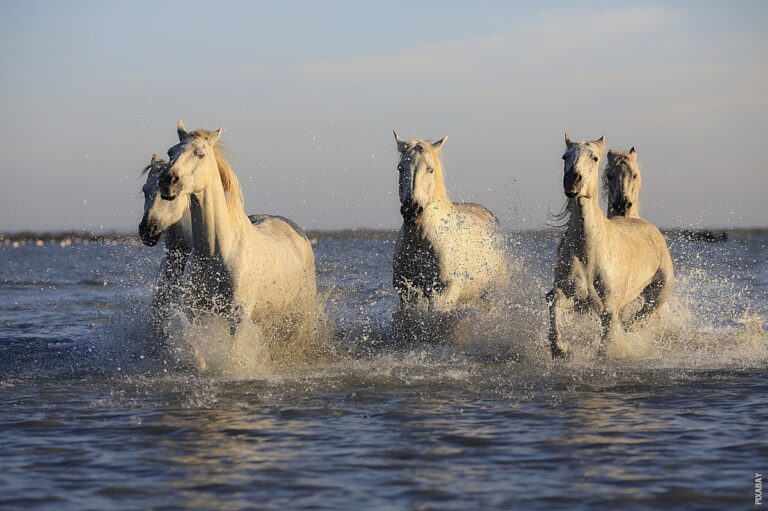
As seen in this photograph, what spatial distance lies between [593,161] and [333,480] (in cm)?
443

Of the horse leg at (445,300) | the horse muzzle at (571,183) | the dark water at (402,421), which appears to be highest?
the horse muzzle at (571,183)

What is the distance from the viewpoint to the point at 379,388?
8086mm

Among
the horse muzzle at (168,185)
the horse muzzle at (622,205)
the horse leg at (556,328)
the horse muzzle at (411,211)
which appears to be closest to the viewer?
the horse muzzle at (168,185)

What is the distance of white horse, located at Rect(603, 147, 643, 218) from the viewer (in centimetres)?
1090

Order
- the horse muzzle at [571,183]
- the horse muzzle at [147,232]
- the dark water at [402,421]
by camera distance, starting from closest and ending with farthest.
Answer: the dark water at [402,421]
the horse muzzle at [571,183]
the horse muzzle at [147,232]

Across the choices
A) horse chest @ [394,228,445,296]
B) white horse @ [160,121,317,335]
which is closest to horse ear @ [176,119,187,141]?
white horse @ [160,121,317,335]

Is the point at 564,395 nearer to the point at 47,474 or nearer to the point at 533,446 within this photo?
the point at 533,446

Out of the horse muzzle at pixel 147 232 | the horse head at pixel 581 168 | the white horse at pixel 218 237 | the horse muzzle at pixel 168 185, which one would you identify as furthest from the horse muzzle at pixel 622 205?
the horse muzzle at pixel 168 185

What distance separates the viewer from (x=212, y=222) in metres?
8.30

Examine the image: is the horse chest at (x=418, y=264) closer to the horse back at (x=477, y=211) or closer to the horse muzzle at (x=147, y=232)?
the horse back at (x=477, y=211)

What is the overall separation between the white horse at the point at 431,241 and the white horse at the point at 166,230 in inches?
81.2

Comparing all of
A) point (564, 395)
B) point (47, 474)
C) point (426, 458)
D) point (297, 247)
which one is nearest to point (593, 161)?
point (564, 395)

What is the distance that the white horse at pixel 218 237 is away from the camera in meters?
8.06

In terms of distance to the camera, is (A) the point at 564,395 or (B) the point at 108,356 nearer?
(A) the point at 564,395
